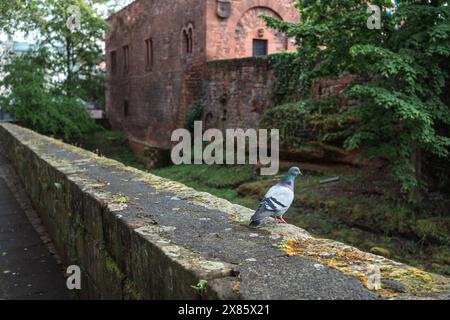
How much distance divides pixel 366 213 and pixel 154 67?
17649 millimetres

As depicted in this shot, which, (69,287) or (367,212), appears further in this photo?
(367,212)

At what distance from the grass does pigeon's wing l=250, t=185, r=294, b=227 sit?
479cm

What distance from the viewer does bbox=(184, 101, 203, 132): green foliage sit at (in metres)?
20.2

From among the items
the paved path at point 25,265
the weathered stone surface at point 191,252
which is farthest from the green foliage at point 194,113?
the weathered stone surface at point 191,252

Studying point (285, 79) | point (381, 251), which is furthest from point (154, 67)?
point (381, 251)

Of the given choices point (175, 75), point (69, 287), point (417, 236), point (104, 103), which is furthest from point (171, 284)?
point (104, 103)

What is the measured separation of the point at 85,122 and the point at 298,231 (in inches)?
961

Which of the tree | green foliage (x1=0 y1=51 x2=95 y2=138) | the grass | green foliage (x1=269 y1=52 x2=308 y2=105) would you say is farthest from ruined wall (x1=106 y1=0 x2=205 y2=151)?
the tree

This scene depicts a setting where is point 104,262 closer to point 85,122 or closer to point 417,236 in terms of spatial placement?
point 417,236

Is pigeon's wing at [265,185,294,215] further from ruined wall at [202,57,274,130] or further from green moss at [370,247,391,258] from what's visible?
ruined wall at [202,57,274,130]

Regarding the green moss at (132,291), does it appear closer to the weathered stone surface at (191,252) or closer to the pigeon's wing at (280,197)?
the weathered stone surface at (191,252)

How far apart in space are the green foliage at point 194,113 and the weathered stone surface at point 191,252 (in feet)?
51.5

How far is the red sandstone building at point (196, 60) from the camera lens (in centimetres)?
1750

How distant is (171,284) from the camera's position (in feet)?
7.12
